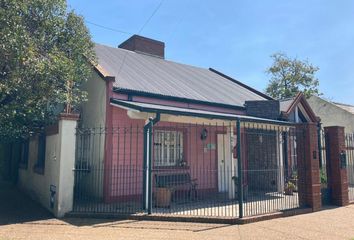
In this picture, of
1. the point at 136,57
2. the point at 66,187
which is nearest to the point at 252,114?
the point at 136,57

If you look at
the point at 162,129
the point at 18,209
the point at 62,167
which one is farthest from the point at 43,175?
the point at 162,129

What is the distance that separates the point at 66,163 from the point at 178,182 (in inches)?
167

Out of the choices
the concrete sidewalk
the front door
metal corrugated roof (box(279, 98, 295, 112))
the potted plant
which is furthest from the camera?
metal corrugated roof (box(279, 98, 295, 112))

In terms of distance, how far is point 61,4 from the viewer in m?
9.88

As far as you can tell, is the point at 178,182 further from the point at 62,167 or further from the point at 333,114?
the point at 333,114

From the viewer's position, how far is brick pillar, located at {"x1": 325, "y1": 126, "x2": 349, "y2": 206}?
33.6 feet

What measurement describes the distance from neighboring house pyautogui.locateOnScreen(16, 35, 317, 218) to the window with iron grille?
1.5 inches

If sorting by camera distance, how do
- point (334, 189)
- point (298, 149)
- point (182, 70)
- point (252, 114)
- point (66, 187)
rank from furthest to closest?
point (182, 70), point (252, 114), point (334, 189), point (298, 149), point (66, 187)

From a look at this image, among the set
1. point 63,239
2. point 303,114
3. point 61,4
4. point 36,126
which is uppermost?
point 61,4

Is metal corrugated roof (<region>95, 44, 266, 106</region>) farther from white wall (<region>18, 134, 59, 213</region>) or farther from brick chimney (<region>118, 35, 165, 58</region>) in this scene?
white wall (<region>18, 134, 59, 213</region>)

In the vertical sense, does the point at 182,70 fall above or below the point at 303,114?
above

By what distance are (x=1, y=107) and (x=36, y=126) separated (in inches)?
87.2

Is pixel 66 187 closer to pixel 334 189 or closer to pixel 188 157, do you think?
pixel 188 157

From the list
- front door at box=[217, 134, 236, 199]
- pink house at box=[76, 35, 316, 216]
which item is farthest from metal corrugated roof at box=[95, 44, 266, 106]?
front door at box=[217, 134, 236, 199]
